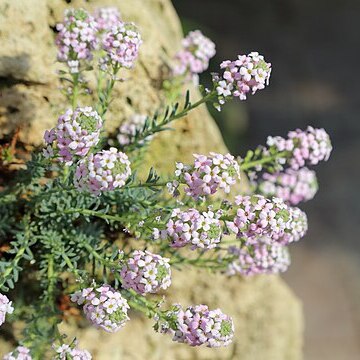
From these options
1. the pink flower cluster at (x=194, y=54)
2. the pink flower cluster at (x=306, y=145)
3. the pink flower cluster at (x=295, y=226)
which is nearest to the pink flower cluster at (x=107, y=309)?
the pink flower cluster at (x=295, y=226)

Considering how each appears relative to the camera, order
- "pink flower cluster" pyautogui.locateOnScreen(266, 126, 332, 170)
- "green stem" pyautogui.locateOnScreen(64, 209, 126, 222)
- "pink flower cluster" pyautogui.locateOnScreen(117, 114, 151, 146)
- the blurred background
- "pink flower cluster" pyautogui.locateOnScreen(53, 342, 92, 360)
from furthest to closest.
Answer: the blurred background, "pink flower cluster" pyautogui.locateOnScreen(117, 114, 151, 146), "pink flower cluster" pyautogui.locateOnScreen(266, 126, 332, 170), "green stem" pyautogui.locateOnScreen(64, 209, 126, 222), "pink flower cluster" pyautogui.locateOnScreen(53, 342, 92, 360)

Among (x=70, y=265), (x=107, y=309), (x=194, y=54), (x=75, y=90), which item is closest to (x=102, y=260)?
(x=70, y=265)

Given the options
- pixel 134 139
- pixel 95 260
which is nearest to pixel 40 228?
pixel 95 260

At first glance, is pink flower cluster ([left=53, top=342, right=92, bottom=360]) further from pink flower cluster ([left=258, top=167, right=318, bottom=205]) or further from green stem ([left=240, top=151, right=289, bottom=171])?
pink flower cluster ([left=258, top=167, right=318, bottom=205])

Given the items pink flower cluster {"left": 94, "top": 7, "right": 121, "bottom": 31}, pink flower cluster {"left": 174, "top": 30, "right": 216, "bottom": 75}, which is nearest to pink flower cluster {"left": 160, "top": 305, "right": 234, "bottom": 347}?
pink flower cluster {"left": 94, "top": 7, "right": 121, "bottom": 31}

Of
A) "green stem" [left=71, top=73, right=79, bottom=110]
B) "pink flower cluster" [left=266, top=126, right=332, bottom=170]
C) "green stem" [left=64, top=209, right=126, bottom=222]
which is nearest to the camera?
"green stem" [left=64, top=209, right=126, bottom=222]

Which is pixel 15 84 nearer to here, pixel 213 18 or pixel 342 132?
pixel 342 132

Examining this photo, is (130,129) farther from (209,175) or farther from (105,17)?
(209,175)

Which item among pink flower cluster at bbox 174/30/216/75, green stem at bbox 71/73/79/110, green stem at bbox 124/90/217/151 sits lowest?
green stem at bbox 124/90/217/151
